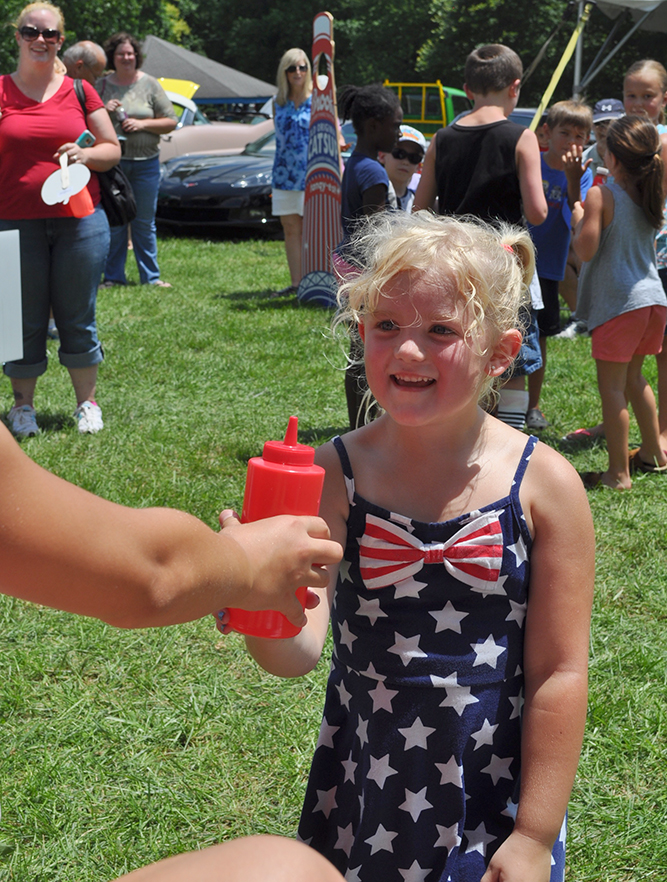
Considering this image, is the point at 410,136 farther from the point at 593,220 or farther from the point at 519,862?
the point at 519,862

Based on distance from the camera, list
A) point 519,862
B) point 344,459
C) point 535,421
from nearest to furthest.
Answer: point 519,862 < point 344,459 < point 535,421

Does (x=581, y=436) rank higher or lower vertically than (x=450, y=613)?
lower

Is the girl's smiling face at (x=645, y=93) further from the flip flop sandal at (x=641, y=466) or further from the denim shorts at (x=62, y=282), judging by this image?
the denim shorts at (x=62, y=282)

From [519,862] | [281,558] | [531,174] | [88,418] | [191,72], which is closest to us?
[281,558]

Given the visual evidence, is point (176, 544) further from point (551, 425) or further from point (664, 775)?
point (551, 425)

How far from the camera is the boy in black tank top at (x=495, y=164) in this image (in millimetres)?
4320

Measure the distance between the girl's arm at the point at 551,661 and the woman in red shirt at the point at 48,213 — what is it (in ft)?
13.1

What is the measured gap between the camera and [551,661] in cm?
155

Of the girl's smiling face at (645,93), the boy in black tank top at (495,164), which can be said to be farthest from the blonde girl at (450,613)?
the girl's smiling face at (645,93)

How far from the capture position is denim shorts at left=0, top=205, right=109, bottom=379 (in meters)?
4.98

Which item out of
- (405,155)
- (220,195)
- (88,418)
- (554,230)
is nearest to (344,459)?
(88,418)

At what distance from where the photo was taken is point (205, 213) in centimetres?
1222

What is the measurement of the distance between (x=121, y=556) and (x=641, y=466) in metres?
4.40

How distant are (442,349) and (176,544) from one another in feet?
2.08
